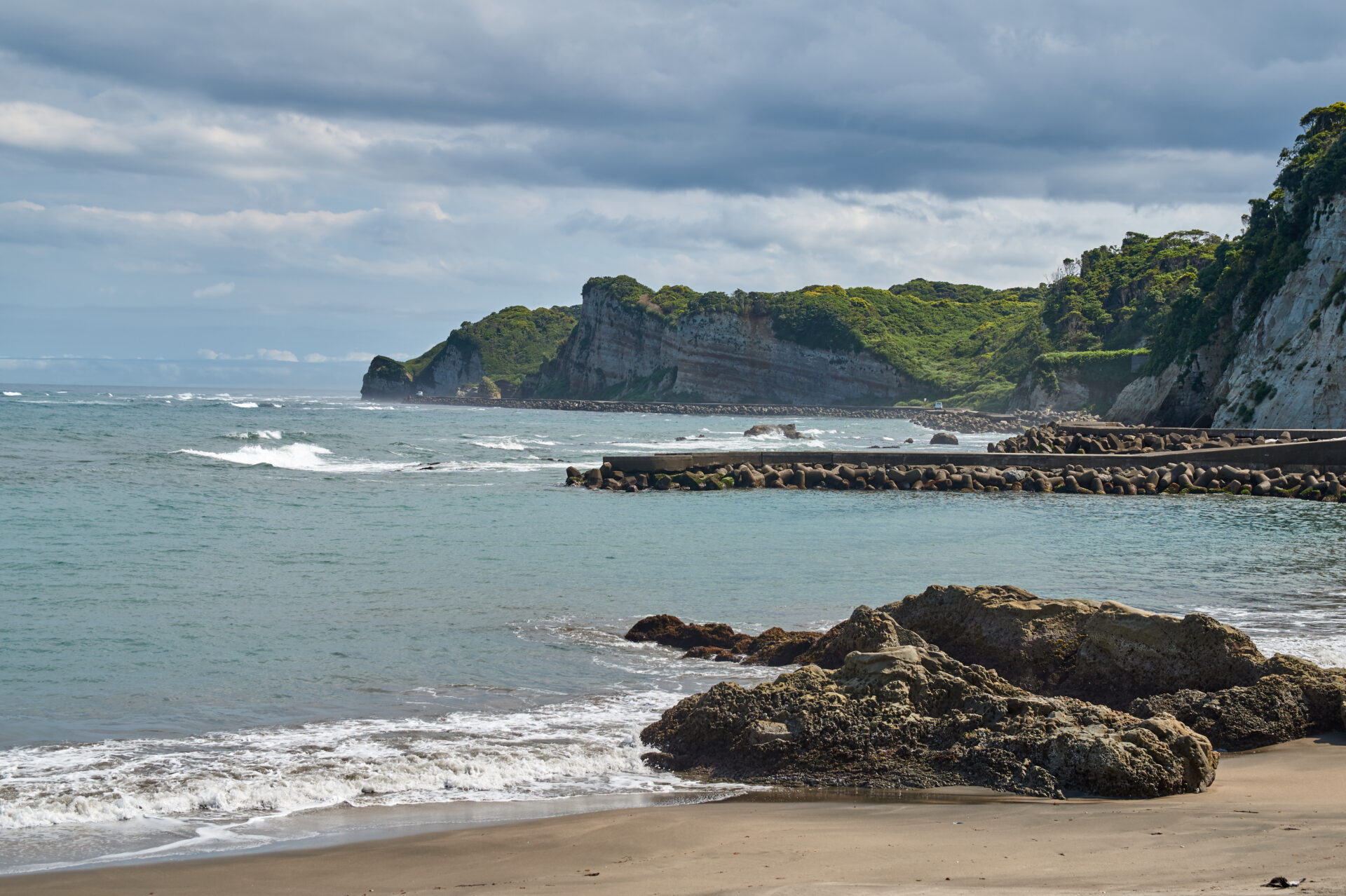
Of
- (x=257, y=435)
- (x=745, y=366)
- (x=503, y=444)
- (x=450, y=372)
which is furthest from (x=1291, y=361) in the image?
Result: (x=450, y=372)

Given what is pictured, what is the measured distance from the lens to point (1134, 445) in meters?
34.8

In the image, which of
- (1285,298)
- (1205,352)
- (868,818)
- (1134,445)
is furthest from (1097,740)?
(1205,352)

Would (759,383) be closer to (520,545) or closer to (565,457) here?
(565,457)

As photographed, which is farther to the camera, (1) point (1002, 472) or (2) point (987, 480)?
(1) point (1002, 472)

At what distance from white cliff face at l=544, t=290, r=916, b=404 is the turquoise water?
97293mm

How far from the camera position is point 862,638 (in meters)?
8.40

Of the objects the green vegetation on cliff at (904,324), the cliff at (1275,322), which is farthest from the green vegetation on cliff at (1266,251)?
the green vegetation on cliff at (904,324)

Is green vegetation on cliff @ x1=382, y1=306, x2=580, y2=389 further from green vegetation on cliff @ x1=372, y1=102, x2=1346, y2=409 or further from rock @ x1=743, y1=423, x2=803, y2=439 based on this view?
rock @ x1=743, y1=423, x2=803, y2=439

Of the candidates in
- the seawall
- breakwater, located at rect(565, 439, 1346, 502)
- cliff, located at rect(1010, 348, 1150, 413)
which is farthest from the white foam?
cliff, located at rect(1010, 348, 1150, 413)

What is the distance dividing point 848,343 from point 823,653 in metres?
118

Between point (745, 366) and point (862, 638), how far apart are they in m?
119

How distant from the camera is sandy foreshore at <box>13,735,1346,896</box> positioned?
430 centimetres

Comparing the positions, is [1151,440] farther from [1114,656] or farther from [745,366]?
[745,366]

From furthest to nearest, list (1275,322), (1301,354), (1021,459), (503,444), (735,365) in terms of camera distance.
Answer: (735,365) → (503,444) → (1275,322) → (1301,354) → (1021,459)
